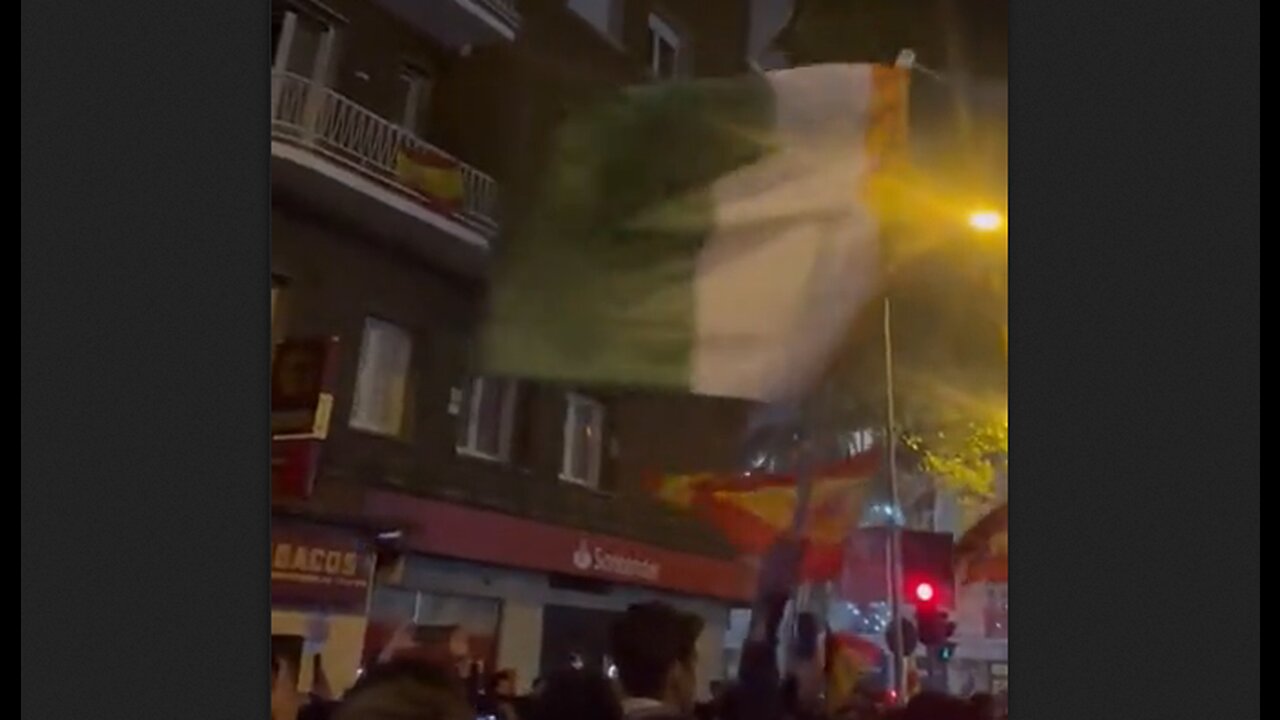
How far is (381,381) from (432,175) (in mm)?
245

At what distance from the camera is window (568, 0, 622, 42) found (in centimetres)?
151

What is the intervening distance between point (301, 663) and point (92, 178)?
0.61 meters

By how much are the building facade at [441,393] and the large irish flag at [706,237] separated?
0.12 ft

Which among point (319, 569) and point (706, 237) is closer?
point (319, 569)

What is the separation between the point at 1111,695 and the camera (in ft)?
4.79

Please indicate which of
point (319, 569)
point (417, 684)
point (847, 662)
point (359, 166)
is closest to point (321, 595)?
point (319, 569)

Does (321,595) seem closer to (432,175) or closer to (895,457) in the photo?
(432,175)

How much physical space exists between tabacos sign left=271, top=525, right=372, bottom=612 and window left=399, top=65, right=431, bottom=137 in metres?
0.47

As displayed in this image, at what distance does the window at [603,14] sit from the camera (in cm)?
151

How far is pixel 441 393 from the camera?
4.77 ft

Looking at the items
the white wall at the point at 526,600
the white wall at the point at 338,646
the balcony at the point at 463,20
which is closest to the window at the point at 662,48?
the balcony at the point at 463,20

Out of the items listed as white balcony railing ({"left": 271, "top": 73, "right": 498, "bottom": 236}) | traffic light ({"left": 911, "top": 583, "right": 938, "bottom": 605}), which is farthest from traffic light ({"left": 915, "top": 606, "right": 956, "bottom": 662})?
white balcony railing ({"left": 271, "top": 73, "right": 498, "bottom": 236})

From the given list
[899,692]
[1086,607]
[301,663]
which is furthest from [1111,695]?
[301,663]

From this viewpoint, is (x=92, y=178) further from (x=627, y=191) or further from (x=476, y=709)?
(x=476, y=709)
